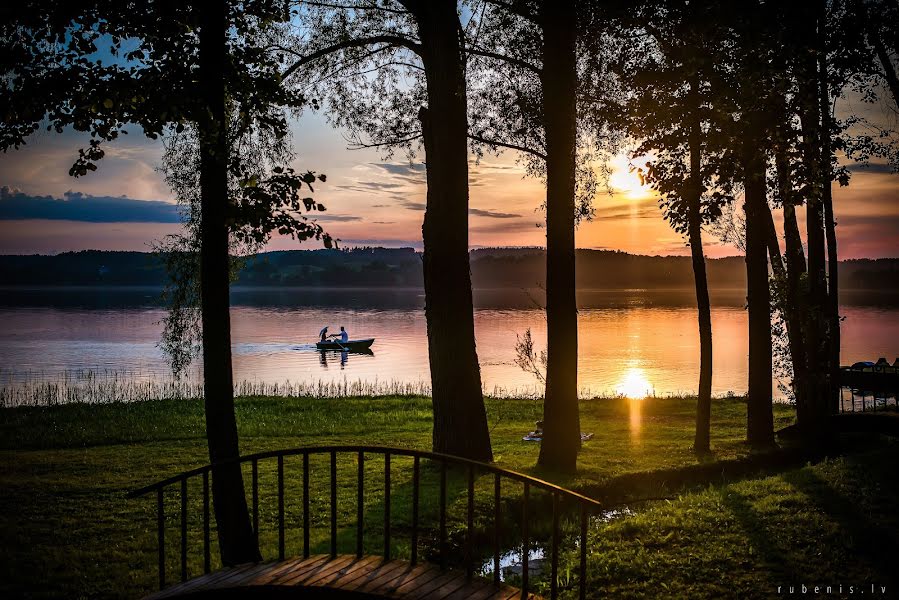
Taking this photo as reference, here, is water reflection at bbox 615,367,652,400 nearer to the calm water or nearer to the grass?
the calm water

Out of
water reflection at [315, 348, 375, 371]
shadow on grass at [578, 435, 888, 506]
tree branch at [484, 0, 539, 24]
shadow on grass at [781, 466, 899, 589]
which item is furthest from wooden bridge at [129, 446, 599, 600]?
water reflection at [315, 348, 375, 371]

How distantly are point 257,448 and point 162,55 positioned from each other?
10967mm

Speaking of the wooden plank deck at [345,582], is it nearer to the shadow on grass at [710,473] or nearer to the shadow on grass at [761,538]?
the shadow on grass at [761,538]

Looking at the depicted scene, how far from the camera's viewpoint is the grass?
870 centimetres

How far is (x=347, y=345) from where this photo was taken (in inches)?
2256

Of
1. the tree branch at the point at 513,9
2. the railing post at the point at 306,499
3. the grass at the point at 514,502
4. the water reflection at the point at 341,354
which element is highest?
the tree branch at the point at 513,9

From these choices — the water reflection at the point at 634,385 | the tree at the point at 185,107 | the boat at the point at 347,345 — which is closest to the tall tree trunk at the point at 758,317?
the tree at the point at 185,107

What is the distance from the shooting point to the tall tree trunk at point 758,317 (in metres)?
16.3

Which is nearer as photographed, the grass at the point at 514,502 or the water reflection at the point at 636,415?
the grass at the point at 514,502

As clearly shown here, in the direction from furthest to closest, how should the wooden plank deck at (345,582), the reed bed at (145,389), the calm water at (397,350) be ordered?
1. the calm water at (397,350)
2. the reed bed at (145,389)
3. the wooden plank deck at (345,582)

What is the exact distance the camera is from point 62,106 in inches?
321

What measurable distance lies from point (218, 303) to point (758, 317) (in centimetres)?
1265

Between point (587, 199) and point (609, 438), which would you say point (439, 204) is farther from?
point (609, 438)

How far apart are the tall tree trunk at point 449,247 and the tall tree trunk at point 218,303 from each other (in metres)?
6.14
